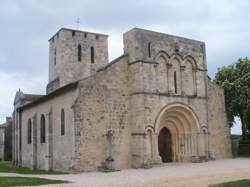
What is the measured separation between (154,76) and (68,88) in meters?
6.28

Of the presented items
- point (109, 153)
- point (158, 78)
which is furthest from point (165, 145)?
point (109, 153)

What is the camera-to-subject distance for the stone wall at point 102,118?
23844mm

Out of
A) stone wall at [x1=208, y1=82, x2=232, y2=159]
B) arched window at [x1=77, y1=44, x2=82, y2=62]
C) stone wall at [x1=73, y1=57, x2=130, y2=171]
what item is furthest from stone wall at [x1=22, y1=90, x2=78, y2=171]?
stone wall at [x1=208, y1=82, x2=232, y2=159]

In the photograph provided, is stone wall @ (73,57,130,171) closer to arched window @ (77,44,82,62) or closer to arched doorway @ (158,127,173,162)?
Result: arched doorway @ (158,127,173,162)

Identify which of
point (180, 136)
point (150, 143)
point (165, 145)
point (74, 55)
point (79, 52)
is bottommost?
point (165, 145)

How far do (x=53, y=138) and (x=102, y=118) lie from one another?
471 centimetres

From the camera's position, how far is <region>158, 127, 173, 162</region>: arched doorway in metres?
28.8

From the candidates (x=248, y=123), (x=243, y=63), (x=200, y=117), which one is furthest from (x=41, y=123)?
(x=243, y=63)

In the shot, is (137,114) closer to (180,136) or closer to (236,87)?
(180,136)

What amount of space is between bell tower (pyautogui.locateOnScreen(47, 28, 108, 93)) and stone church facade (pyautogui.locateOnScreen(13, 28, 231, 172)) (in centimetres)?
664

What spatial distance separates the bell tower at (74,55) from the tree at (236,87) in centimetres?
1347

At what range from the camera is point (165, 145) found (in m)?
29.2

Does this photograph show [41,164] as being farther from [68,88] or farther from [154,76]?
[154,76]

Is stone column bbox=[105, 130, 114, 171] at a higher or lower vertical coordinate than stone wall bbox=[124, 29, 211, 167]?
lower
